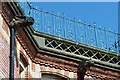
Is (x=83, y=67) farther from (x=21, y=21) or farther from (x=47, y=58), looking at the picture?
(x=21, y=21)

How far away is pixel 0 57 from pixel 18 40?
175 centimetres

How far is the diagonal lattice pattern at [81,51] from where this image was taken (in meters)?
22.6

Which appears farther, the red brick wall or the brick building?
the brick building

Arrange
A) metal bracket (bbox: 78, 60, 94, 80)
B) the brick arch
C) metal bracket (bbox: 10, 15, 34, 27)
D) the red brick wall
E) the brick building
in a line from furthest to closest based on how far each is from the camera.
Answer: the brick arch → metal bracket (bbox: 78, 60, 94, 80) → the brick building → metal bracket (bbox: 10, 15, 34, 27) → the red brick wall

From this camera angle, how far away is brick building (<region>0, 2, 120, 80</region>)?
1979cm

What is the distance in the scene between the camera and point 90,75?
23062mm

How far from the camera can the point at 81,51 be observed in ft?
75.8

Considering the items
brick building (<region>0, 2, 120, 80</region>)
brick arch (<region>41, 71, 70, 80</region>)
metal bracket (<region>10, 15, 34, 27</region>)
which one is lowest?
brick arch (<region>41, 71, 70, 80</region>)

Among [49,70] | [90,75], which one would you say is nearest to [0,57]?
[49,70]

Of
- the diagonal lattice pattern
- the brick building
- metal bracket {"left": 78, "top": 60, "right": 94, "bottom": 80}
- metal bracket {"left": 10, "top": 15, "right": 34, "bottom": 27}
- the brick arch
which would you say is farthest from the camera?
the diagonal lattice pattern

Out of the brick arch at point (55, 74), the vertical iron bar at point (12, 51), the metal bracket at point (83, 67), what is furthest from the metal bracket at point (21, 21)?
the brick arch at point (55, 74)

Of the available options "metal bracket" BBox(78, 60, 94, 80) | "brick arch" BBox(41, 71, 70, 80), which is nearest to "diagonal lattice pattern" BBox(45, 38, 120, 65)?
"brick arch" BBox(41, 71, 70, 80)

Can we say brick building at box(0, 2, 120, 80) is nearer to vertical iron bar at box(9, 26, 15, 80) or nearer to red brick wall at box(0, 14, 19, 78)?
red brick wall at box(0, 14, 19, 78)

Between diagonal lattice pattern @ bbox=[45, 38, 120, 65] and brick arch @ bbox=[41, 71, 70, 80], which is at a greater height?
diagonal lattice pattern @ bbox=[45, 38, 120, 65]
